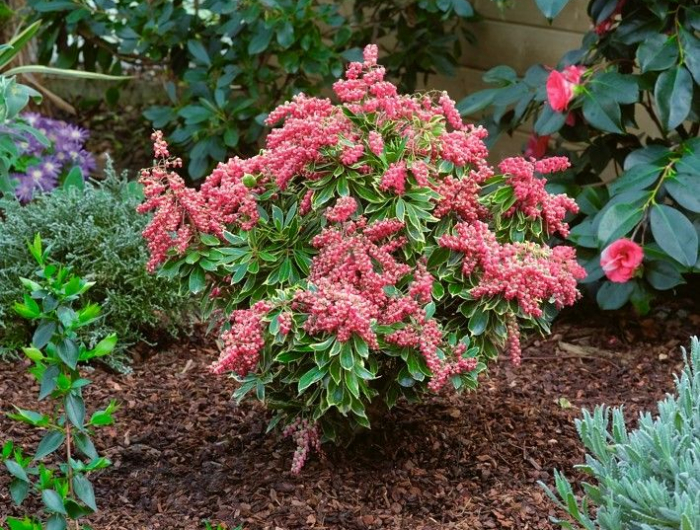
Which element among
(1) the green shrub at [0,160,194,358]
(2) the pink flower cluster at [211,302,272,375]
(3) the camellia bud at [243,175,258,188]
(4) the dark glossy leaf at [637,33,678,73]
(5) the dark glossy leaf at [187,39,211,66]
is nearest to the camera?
(2) the pink flower cluster at [211,302,272,375]

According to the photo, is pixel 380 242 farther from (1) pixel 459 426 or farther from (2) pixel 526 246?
(1) pixel 459 426

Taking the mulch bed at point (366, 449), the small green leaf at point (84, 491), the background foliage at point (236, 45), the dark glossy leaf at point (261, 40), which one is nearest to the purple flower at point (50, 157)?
the background foliage at point (236, 45)

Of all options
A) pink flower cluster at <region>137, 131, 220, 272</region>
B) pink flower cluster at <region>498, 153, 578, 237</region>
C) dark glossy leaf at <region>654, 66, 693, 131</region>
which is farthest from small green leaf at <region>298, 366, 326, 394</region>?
dark glossy leaf at <region>654, 66, 693, 131</region>

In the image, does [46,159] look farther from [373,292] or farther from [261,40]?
[373,292]

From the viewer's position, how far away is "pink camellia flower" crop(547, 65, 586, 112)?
3471 millimetres

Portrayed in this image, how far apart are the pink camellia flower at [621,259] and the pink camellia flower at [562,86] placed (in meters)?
0.56

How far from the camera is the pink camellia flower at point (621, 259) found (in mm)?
3217

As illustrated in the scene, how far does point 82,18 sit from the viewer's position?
4848mm

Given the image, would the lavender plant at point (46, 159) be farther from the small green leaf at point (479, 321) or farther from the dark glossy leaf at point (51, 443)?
the small green leaf at point (479, 321)

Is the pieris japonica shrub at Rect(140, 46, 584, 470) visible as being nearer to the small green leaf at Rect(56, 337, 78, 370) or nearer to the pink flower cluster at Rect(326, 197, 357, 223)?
the pink flower cluster at Rect(326, 197, 357, 223)

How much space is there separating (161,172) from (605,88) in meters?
1.67

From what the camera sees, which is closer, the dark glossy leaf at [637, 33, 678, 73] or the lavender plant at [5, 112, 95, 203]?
the dark glossy leaf at [637, 33, 678, 73]

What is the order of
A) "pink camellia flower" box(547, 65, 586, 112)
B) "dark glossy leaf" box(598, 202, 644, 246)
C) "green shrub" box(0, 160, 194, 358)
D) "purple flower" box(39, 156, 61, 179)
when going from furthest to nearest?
"purple flower" box(39, 156, 61, 179)
"green shrub" box(0, 160, 194, 358)
"pink camellia flower" box(547, 65, 586, 112)
"dark glossy leaf" box(598, 202, 644, 246)

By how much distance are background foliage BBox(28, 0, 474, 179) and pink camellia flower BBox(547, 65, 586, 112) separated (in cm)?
100
